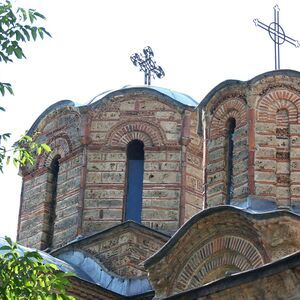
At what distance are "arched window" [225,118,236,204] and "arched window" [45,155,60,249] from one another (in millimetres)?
4685

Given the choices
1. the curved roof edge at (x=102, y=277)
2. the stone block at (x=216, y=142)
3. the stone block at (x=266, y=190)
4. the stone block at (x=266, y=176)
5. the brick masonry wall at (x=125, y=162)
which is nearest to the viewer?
the stone block at (x=266, y=190)

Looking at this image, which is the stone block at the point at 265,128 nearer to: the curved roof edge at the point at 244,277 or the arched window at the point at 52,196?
the curved roof edge at the point at 244,277

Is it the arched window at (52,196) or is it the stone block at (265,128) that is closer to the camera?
the stone block at (265,128)

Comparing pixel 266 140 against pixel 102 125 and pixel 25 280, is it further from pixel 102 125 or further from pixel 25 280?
pixel 25 280

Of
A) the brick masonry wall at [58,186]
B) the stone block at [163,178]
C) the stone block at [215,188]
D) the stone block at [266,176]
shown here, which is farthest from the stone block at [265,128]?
the brick masonry wall at [58,186]

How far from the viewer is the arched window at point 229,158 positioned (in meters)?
Answer: 13.1

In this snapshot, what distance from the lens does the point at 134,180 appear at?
16578 millimetres

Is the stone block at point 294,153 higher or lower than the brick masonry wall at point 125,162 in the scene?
lower

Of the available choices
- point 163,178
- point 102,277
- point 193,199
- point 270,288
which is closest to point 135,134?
point 163,178

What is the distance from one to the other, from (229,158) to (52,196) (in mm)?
4927

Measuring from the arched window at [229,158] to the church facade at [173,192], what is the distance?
0.02 meters

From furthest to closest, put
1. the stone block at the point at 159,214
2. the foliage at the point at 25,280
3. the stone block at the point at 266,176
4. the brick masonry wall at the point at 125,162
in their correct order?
the brick masonry wall at the point at 125,162, the stone block at the point at 159,214, the stone block at the point at 266,176, the foliage at the point at 25,280

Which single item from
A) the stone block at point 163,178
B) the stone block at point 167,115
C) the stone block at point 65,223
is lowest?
the stone block at point 65,223

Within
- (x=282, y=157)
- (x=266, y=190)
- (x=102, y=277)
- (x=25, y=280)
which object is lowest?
(x=25, y=280)
